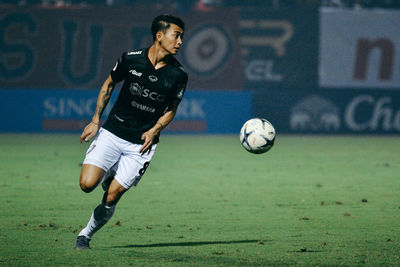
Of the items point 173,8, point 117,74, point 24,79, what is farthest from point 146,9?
point 117,74

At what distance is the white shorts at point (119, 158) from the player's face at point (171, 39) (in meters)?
0.91

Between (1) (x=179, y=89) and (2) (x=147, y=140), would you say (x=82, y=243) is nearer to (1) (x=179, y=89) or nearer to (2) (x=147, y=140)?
(2) (x=147, y=140)

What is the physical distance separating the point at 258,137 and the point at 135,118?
1.76 meters

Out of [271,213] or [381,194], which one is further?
[381,194]

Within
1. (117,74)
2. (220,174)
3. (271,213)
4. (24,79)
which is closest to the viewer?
Answer: (117,74)

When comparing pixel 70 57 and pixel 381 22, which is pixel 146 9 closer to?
pixel 70 57

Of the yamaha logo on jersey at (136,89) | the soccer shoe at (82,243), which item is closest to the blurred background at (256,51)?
the yamaha logo on jersey at (136,89)

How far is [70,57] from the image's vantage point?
26.0m

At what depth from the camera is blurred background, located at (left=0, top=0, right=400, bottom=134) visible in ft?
83.4

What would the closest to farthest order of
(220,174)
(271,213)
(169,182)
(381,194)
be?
1. (271,213)
2. (381,194)
3. (169,182)
4. (220,174)

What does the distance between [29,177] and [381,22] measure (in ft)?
51.9

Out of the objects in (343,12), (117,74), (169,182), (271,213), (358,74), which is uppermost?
(117,74)

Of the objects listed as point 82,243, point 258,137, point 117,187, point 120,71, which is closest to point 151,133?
point 117,187

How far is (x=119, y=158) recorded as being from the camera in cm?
745
